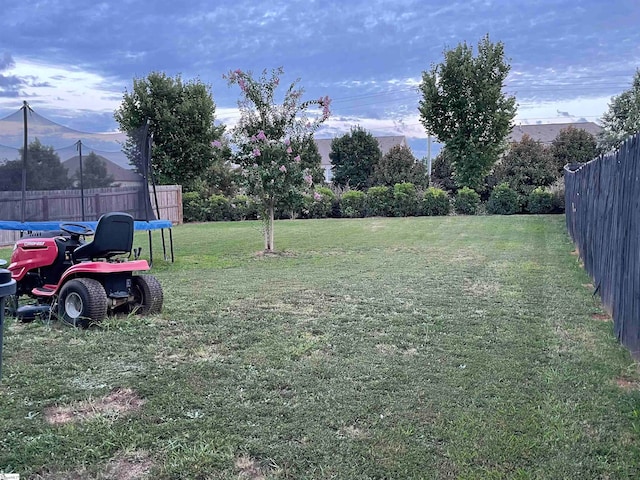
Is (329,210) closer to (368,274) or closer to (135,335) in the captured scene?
(368,274)

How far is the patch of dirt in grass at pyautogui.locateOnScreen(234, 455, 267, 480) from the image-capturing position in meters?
2.25

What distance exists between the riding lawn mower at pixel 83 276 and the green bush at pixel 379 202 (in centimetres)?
1497

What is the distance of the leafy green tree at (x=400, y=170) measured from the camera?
907 inches

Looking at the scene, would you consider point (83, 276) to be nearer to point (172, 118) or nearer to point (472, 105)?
point (172, 118)

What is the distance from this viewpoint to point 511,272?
7.37 meters

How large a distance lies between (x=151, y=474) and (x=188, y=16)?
37.2ft

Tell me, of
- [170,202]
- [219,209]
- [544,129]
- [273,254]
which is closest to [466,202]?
[219,209]

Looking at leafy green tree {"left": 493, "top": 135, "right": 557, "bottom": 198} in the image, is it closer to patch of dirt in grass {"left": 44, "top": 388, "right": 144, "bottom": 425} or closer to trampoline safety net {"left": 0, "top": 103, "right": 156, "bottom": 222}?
trampoline safety net {"left": 0, "top": 103, "right": 156, "bottom": 222}

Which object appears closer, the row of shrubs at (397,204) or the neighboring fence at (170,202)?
the neighboring fence at (170,202)

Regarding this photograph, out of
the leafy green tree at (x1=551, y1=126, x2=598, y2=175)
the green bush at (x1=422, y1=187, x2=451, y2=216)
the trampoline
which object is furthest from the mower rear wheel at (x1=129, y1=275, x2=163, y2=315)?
the leafy green tree at (x1=551, y1=126, x2=598, y2=175)

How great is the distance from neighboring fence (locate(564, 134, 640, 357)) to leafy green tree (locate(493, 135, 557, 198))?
44.9 feet

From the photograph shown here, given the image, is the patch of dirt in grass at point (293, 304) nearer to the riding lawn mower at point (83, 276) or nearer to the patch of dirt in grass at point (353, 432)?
the riding lawn mower at point (83, 276)

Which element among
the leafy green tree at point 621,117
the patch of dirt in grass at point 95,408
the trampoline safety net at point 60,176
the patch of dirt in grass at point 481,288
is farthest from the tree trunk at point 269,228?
the leafy green tree at point 621,117

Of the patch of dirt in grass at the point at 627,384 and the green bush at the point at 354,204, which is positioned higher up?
the green bush at the point at 354,204
